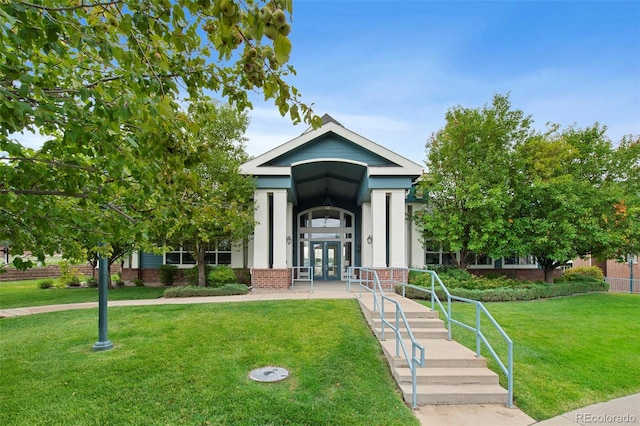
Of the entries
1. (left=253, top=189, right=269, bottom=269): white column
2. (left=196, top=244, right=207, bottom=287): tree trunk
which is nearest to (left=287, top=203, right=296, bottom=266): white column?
(left=253, top=189, right=269, bottom=269): white column

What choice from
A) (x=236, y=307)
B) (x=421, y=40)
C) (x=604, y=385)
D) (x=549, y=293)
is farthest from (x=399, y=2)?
(x=549, y=293)

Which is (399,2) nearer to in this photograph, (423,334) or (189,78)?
(189,78)

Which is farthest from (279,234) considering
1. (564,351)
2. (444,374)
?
(564,351)

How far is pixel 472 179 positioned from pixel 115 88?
1410 cm

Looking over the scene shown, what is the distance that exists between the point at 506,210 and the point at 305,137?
29.0 ft

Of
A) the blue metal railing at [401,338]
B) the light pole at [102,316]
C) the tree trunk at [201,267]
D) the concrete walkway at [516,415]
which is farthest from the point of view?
the tree trunk at [201,267]

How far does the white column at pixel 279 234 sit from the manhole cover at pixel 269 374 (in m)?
8.29

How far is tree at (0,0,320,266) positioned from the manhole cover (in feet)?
9.26

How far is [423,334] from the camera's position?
23.7 ft

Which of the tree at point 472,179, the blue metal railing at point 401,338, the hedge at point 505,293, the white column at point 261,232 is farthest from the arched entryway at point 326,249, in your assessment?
the blue metal railing at point 401,338

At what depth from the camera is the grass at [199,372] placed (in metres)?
4.55

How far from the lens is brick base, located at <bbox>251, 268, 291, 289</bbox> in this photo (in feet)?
46.0

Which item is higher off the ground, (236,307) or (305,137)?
(305,137)

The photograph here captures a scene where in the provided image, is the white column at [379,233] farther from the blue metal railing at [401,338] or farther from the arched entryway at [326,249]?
the blue metal railing at [401,338]
